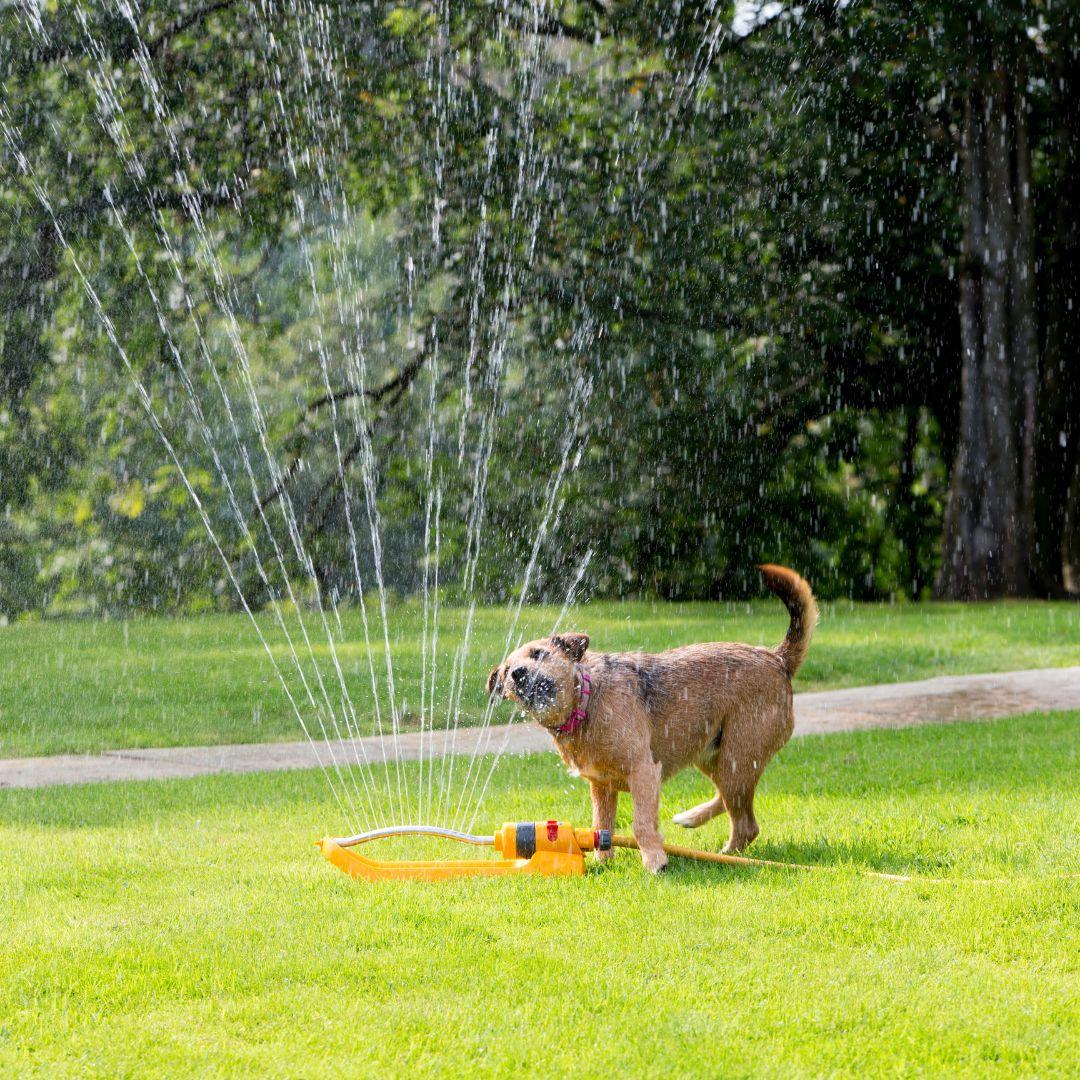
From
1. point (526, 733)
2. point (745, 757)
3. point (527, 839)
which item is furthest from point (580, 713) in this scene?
point (526, 733)

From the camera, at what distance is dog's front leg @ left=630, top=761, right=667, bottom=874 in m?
4.74

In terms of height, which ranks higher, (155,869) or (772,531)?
(772,531)

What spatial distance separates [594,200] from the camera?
16.1 meters

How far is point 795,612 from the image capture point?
17.4 ft

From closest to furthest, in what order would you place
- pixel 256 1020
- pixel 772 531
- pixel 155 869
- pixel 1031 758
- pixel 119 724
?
pixel 256 1020, pixel 155 869, pixel 1031 758, pixel 119 724, pixel 772 531

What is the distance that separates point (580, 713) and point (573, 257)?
1217cm

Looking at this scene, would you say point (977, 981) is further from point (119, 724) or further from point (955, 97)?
point (955, 97)

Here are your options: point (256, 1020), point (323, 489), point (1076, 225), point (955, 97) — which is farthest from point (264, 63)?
point (256, 1020)

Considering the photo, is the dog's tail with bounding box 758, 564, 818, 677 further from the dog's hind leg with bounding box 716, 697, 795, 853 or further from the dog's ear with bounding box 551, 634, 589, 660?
→ the dog's ear with bounding box 551, 634, 589, 660

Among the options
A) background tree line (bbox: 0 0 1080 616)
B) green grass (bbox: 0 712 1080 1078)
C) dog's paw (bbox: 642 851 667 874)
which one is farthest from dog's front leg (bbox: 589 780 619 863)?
background tree line (bbox: 0 0 1080 616)

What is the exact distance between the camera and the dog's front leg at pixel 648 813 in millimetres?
4742

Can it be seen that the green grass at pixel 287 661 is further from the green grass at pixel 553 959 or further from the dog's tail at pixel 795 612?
the dog's tail at pixel 795 612

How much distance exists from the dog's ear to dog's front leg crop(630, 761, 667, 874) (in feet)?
1.40

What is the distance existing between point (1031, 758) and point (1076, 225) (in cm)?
1223
